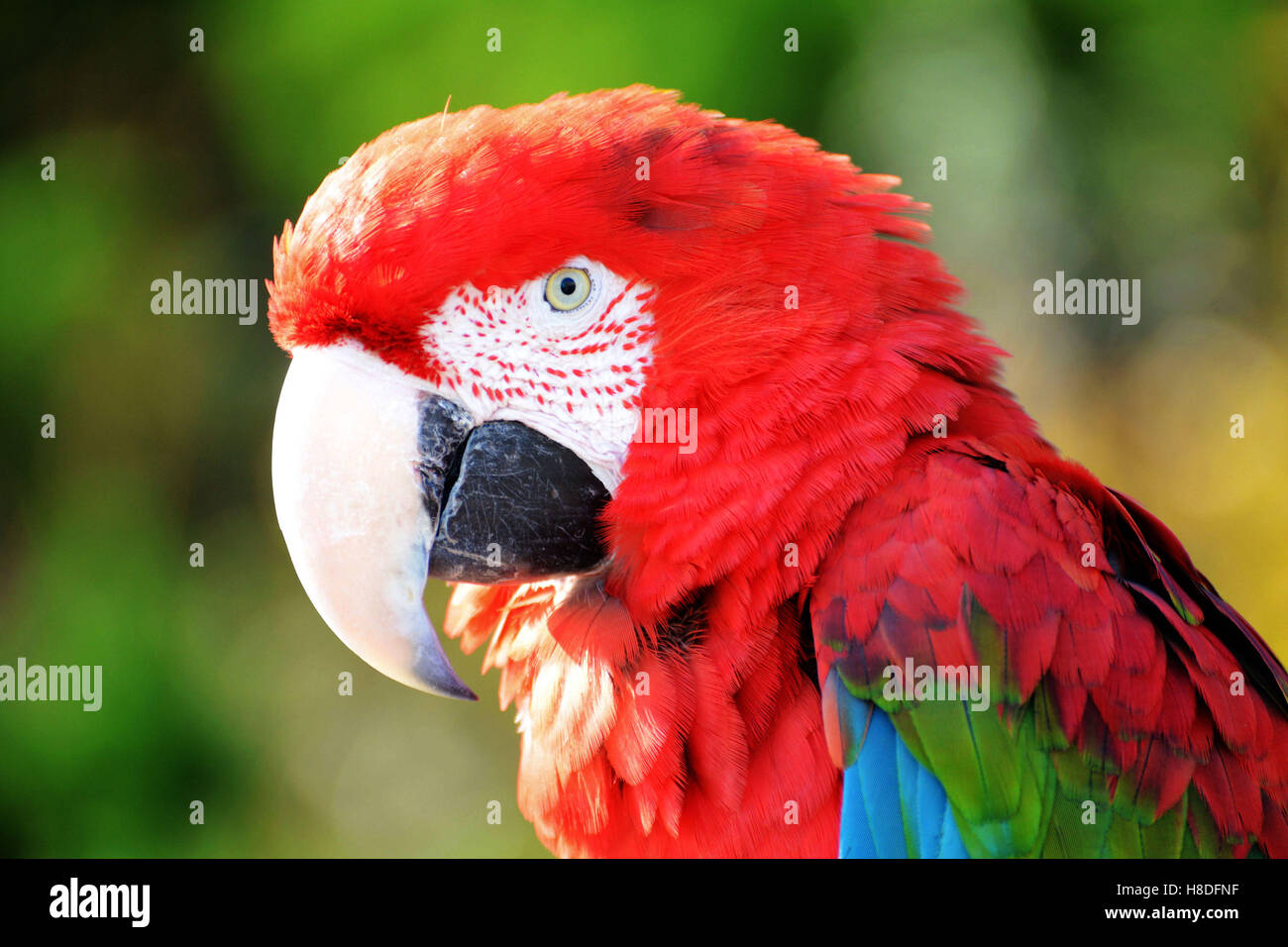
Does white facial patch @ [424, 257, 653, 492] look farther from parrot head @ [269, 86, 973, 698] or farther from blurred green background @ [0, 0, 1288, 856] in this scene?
→ blurred green background @ [0, 0, 1288, 856]

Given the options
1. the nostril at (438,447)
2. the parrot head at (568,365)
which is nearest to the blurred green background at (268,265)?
the parrot head at (568,365)

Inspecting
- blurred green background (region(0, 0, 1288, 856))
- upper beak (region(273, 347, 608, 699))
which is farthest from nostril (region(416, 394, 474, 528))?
blurred green background (region(0, 0, 1288, 856))

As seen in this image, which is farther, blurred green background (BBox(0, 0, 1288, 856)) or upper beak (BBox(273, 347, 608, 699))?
blurred green background (BBox(0, 0, 1288, 856))

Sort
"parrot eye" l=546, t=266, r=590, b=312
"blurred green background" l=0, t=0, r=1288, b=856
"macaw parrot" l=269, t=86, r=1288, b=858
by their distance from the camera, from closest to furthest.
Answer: "macaw parrot" l=269, t=86, r=1288, b=858 < "parrot eye" l=546, t=266, r=590, b=312 < "blurred green background" l=0, t=0, r=1288, b=856

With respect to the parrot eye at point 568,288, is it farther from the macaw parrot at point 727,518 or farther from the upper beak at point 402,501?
the upper beak at point 402,501

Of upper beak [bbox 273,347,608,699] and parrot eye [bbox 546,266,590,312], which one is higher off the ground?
parrot eye [bbox 546,266,590,312]

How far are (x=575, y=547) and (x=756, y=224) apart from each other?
42 cm

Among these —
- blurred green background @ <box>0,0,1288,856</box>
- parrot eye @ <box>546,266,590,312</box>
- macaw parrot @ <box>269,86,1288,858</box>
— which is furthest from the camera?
blurred green background @ <box>0,0,1288,856</box>

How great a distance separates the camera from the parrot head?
1.04m

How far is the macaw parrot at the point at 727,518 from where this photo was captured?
0.99 metres

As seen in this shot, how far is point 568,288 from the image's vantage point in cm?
110

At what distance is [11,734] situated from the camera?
242cm
